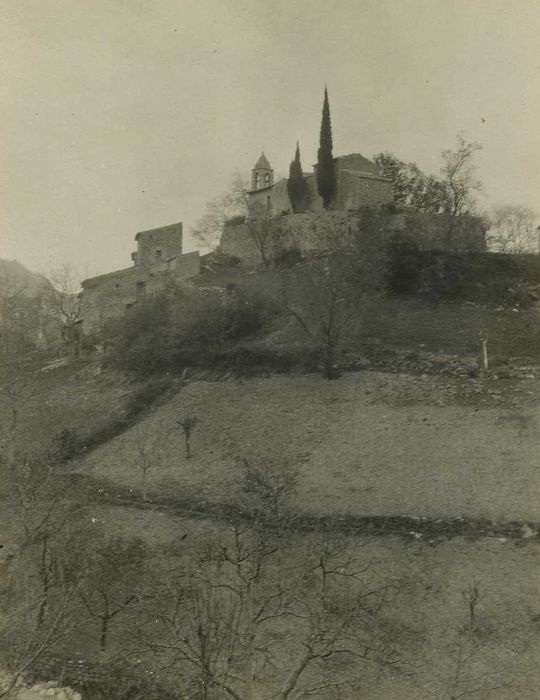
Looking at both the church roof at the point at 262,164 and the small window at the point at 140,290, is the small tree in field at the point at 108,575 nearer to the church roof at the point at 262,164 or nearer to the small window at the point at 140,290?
the small window at the point at 140,290

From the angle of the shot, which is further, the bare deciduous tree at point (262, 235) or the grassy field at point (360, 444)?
the bare deciduous tree at point (262, 235)

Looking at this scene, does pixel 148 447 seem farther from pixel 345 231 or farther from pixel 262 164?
pixel 262 164

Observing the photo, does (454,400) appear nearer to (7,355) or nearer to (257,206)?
(7,355)

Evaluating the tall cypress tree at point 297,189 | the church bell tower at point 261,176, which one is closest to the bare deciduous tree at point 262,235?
the tall cypress tree at point 297,189

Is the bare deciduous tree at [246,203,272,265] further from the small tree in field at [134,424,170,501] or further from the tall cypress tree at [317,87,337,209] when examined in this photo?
the small tree in field at [134,424,170,501]

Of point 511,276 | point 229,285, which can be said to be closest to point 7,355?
point 229,285

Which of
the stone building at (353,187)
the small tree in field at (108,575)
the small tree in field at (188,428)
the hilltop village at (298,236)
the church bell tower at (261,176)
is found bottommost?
the small tree in field at (108,575)

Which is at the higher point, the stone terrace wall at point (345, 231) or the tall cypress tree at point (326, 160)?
the tall cypress tree at point (326, 160)
